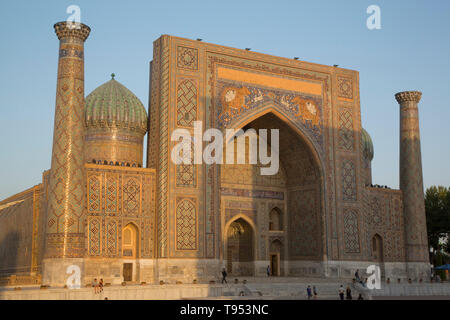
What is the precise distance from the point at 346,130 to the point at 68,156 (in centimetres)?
902

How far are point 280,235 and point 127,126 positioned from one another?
582cm

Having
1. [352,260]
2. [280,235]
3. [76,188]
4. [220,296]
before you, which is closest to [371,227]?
[352,260]

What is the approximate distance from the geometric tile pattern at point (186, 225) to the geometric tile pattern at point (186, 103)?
82.2 inches

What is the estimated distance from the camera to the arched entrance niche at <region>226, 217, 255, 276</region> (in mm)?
17500

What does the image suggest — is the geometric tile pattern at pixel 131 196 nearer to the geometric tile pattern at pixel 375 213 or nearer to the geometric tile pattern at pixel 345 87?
the geometric tile pattern at pixel 345 87

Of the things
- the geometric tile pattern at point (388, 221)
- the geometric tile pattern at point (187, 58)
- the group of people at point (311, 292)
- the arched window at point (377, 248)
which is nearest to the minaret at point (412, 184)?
the geometric tile pattern at point (388, 221)

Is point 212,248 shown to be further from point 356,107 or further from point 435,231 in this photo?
point 435,231

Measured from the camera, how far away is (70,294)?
10781 mm

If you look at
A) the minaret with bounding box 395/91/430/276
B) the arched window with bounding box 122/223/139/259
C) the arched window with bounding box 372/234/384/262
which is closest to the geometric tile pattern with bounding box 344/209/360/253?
the arched window with bounding box 372/234/384/262

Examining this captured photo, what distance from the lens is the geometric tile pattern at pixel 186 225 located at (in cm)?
1455

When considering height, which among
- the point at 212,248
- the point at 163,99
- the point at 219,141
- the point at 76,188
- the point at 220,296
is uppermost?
the point at 163,99

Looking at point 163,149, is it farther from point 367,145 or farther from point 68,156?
point 367,145

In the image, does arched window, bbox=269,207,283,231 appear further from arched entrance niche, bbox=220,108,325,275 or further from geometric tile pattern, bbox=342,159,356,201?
geometric tile pattern, bbox=342,159,356,201

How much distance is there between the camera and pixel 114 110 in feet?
54.8
